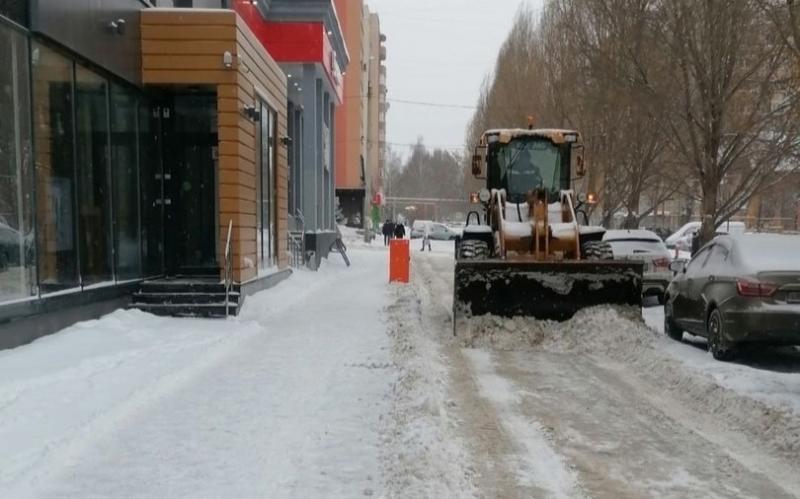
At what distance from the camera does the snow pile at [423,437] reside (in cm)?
436

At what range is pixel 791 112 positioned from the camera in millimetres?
12695

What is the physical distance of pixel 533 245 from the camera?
35.3 feet

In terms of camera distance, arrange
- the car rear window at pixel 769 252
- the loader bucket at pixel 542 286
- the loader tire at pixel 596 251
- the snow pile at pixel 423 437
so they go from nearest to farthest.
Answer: the snow pile at pixel 423 437 → the car rear window at pixel 769 252 → the loader bucket at pixel 542 286 → the loader tire at pixel 596 251

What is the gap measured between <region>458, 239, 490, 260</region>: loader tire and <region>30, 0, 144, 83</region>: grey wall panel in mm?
5860

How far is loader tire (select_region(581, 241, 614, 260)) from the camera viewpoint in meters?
10.7

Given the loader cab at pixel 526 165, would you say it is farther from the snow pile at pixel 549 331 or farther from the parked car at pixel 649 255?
the snow pile at pixel 549 331

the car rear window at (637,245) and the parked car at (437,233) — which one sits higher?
the car rear window at (637,245)

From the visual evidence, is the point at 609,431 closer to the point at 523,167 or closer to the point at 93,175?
the point at 523,167

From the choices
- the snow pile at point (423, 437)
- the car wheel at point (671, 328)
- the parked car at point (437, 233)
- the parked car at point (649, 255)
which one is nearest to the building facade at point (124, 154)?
the snow pile at point (423, 437)

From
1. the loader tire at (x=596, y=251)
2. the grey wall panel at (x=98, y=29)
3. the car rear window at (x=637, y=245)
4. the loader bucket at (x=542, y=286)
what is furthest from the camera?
the car rear window at (x=637, y=245)

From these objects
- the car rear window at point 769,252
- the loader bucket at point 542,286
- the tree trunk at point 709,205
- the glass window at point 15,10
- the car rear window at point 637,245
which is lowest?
the loader bucket at point 542,286

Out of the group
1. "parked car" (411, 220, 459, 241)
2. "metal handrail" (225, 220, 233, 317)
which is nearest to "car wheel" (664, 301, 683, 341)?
"metal handrail" (225, 220, 233, 317)

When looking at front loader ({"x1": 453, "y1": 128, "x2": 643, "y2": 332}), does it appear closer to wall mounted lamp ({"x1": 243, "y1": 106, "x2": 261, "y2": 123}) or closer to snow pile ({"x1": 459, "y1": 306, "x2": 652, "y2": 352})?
snow pile ({"x1": 459, "y1": 306, "x2": 652, "y2": 352})

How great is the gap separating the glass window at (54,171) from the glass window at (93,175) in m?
0.23
